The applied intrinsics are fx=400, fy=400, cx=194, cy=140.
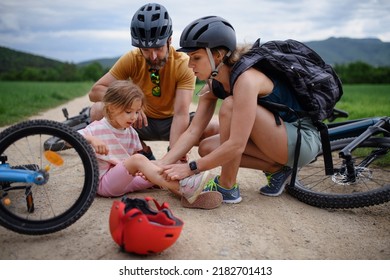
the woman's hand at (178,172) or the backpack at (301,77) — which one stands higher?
the backpack at (301,77)

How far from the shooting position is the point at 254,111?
287cm

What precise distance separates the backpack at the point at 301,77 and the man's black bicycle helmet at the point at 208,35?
0.18 meters

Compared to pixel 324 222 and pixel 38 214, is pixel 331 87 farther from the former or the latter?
pixel 38 214

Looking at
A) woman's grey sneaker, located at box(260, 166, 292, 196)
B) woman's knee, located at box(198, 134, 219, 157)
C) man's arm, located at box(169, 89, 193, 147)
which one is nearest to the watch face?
woman's knee, located at box(198, 134, 219, 157)

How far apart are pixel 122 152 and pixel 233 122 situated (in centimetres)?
111

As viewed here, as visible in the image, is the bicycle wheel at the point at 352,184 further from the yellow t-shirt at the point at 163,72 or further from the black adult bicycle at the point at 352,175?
the yellow t-shirt at the point at 163,72

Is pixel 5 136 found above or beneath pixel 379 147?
above

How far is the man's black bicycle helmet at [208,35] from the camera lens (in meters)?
2.97

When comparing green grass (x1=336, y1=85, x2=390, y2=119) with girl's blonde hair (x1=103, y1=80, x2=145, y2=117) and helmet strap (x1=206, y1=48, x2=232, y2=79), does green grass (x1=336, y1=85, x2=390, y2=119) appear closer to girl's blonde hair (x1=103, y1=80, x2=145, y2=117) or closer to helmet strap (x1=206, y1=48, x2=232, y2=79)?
helmet strap (x1=206, y1=48, x2=232, y2=79)

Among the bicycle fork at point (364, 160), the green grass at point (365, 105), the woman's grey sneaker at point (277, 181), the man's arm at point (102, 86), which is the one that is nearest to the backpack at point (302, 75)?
the bicycle fork at point (364, 160)

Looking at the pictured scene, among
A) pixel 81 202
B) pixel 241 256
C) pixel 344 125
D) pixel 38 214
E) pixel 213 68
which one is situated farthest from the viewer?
pixel 344 125

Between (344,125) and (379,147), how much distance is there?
40cm

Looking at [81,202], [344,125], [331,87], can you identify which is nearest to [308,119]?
[331,87]

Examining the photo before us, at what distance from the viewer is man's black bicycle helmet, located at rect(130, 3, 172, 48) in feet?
11.9
